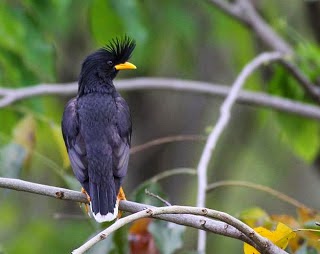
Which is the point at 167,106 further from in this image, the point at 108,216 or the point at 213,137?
the point at 108,216

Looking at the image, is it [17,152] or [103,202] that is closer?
[103,202]

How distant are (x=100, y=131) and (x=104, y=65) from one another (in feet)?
2.16

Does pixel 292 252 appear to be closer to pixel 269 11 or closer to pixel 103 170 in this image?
pixel 103 170

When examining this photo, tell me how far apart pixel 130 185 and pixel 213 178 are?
3.34 feet

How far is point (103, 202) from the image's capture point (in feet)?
15.9

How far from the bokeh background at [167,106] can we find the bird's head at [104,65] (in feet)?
2.02

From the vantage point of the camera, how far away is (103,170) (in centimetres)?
512

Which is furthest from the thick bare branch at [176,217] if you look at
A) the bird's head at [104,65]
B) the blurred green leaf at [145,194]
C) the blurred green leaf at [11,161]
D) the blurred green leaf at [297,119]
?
the blurred green leaf at [297,119]

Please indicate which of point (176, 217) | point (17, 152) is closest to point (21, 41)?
point (17, 152)

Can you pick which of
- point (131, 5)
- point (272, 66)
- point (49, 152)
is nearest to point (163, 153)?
point (49, 152)

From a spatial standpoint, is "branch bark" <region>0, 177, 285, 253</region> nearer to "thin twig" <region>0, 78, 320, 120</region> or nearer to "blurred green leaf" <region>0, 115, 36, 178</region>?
"blurred green leaf" <region>0, 115, 36, 178</region>

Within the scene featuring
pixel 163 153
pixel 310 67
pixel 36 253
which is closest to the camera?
pixel 310 67

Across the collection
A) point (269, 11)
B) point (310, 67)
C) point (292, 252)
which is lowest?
point (292, 252)

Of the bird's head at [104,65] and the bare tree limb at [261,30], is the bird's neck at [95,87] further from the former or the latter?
the bare tree limb at [261,30]
